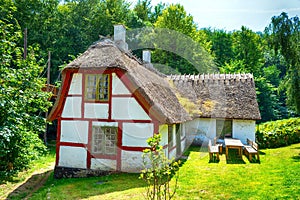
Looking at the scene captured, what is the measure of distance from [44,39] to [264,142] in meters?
21.9

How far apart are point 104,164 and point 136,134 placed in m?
2.03

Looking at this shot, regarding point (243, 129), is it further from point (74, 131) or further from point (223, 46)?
point (223, 46)

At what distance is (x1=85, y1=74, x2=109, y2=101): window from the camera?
10664 millimetres

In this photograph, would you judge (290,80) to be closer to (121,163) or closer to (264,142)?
(264,142)

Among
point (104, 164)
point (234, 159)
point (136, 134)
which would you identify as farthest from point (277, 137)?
point (104, 164)

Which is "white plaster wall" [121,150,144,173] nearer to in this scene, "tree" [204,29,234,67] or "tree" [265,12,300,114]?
"tree" [265,12,300,114]

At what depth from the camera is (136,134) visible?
396 inches

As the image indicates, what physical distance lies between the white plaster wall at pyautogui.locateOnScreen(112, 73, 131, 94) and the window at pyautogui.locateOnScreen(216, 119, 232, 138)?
8803 mm

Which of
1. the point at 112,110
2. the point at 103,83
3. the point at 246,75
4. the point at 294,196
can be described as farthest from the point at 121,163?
the point at 246,75

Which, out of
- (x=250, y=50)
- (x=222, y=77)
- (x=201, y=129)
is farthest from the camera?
(x=250, y=50)

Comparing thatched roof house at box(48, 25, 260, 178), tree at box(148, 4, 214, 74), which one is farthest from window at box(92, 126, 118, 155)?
tree at box(148, 4, 214, 74)

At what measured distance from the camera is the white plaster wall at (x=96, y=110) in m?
10.5

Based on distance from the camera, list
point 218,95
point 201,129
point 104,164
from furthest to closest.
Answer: point 218,95 < point 201,129 < point 104,164

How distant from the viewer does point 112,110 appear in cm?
1045
